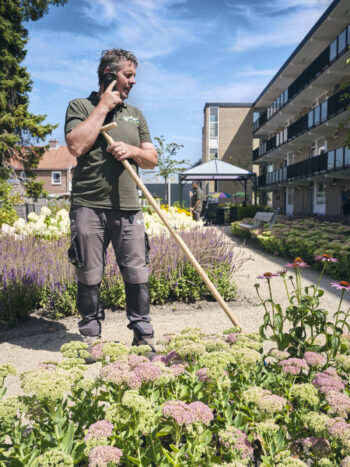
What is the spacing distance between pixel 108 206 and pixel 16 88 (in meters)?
20.2

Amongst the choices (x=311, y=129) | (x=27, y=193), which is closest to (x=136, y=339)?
(x=27, y=193)

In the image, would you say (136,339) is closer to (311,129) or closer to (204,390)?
(204,390)

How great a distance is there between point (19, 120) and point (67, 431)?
2108 centimetres

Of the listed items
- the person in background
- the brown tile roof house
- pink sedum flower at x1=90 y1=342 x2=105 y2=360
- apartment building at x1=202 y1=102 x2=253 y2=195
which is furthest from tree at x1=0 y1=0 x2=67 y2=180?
the brown tile roof house

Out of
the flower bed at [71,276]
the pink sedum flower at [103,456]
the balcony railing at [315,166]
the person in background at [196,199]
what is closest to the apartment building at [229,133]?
the balcony railing at [315,166]

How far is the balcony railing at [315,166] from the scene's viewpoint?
19719 mm

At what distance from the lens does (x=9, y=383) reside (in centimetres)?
276

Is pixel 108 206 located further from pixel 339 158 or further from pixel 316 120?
pixel 316 120

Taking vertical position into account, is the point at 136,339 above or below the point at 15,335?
above

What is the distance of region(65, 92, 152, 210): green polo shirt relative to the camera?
292cm

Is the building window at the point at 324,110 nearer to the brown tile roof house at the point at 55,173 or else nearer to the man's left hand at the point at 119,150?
the man's left hand at the point at 119,150

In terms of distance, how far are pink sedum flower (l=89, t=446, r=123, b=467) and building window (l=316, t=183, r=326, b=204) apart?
26455mm

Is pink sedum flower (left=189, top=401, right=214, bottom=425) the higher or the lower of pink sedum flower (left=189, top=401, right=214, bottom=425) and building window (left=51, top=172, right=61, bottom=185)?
the lower

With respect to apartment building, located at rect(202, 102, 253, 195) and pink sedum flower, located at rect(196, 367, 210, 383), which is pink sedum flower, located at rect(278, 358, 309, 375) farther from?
apartment building, located at rect(202, 102, 253, 195)
